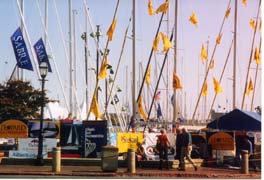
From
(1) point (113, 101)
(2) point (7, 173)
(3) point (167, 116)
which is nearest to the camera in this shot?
(2) point (7, 173)

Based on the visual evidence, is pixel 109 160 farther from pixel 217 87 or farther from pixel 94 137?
pixel 217 87

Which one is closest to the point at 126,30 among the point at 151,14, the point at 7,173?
the point at 151,14

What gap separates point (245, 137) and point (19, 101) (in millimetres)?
25034

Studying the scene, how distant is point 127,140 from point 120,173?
5.19 m

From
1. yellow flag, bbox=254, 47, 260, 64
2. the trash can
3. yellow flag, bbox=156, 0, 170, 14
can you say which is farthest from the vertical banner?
yellow flag, bbox=254, 47, 260, 64

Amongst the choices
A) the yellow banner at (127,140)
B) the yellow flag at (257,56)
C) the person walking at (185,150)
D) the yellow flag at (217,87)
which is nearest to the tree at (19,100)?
the yellow flag at (217,87)

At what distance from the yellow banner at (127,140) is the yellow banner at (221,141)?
3.11 m

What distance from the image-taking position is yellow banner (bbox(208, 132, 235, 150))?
2475 cm

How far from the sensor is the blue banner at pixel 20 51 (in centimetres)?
3397

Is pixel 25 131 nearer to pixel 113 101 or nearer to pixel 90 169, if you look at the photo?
pixel 90 169

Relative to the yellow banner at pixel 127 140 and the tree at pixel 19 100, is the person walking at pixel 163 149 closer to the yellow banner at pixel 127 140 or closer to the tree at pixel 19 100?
the yellow banner at pixel 127 140

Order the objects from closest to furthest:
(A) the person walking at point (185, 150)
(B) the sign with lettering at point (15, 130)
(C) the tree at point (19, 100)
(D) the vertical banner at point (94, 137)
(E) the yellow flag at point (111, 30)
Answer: (A) the person walking at point (185, 150)
(B) the sign with lettering at point (15, 130)
(D) the vertical banner at point (94, 137)
(E) the yellow flag at point (111, 30)
(C) the tree at point (19, 100)

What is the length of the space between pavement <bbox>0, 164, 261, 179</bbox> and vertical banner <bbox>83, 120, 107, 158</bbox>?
7.81 feet

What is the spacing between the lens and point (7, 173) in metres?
19.8
